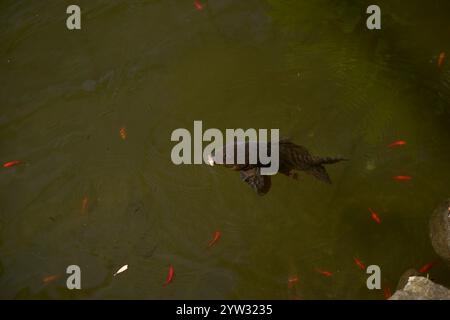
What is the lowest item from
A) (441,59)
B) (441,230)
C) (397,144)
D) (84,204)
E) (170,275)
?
(170,275)

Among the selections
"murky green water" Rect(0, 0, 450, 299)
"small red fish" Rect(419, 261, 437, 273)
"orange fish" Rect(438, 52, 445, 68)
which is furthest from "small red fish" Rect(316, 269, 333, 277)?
"orange fish" Rect(438, 52, 445, 68)

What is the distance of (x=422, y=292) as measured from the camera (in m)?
4.25

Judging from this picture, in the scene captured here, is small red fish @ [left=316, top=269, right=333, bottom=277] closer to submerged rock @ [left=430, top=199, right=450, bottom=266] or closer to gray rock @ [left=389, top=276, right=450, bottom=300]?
gray rock @ [left=389, top=276, right=450, bottom=300]

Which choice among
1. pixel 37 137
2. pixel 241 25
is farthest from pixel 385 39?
pixel 37 137

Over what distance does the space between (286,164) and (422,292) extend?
1.86m

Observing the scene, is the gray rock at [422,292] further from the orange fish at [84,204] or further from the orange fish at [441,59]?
the orange fish at [84,204]

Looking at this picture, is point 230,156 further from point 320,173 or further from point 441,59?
point 441,59

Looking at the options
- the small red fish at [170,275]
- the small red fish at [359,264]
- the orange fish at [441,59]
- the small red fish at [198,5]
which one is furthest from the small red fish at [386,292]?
the small red fish at [198,5]

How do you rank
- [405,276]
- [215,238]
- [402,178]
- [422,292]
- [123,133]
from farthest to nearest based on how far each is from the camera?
1. [123,133]
2. [402,178]
3. [215,238]
4. [405,276]
5. [422,292]

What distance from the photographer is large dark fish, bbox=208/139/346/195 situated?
5141 mm

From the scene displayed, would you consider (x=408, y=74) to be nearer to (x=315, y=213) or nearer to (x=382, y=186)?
(x=382, y=186)

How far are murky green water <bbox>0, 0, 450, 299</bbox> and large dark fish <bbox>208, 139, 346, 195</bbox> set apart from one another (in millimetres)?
335

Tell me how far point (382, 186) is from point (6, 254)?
4427mm

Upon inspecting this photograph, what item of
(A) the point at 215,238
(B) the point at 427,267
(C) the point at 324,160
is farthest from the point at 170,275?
(B) the point at 427,267
